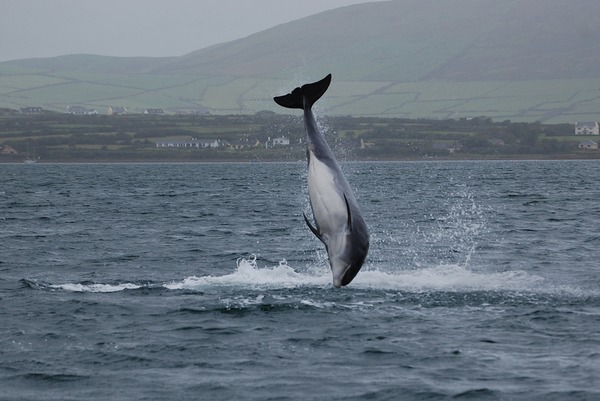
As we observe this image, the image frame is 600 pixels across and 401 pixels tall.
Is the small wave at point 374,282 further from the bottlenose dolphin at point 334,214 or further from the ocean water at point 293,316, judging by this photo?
the bottlenose dolphin at point 334,214

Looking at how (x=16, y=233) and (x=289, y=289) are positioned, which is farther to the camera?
(x=16, y=233)

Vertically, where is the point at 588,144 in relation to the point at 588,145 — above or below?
above

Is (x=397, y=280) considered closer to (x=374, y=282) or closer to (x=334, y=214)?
(x=374, y=282)

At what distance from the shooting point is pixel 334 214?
645 inches

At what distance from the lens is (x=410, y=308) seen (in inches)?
877

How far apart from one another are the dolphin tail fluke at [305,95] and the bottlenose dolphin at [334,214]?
0.44 meters

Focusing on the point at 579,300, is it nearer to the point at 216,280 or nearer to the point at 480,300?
the point at 480,300

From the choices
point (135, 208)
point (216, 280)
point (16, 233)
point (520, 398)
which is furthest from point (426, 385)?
point (135, 208)

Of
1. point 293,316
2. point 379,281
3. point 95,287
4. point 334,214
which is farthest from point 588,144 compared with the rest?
point 334,214

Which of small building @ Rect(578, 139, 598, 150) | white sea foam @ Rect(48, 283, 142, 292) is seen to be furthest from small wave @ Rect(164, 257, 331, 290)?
small building @ Rect(578, 139, 598, 150)

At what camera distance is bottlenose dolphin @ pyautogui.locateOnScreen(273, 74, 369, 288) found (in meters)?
16.0

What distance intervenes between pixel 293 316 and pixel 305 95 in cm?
564

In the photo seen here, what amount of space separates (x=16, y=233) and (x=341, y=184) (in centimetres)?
2905

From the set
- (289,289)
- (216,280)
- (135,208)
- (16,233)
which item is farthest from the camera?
(135,208)
